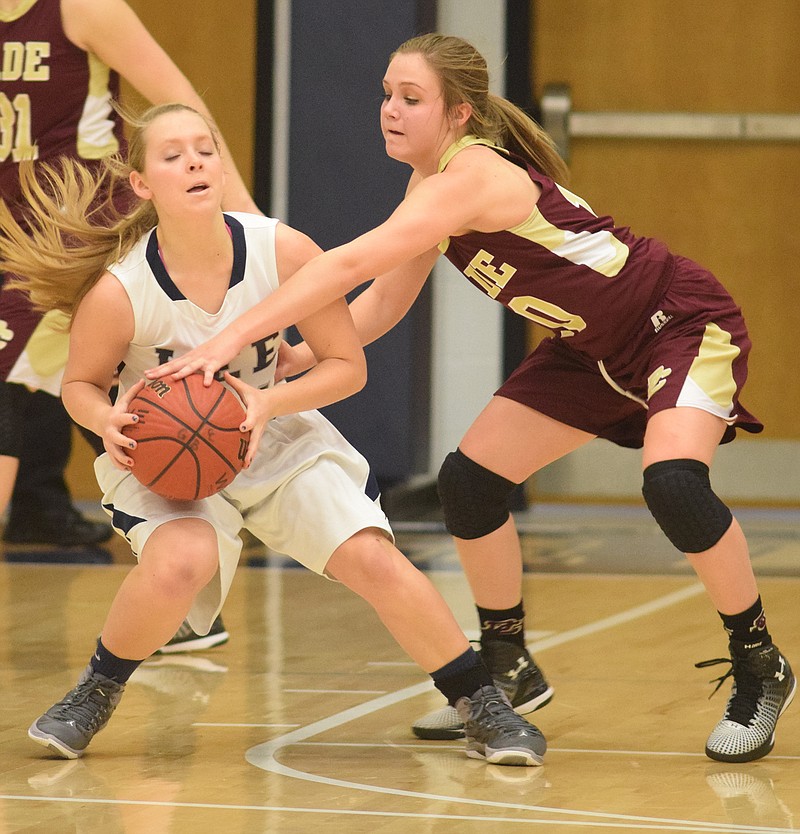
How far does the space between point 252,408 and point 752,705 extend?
1105 millimetres

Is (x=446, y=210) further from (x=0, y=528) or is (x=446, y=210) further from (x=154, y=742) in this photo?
(x=0, y=528)

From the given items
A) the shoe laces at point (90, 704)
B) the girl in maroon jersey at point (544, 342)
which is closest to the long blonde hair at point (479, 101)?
the girl in maroon jersey at point (544, 342)

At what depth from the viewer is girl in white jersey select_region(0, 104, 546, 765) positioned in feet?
9.89

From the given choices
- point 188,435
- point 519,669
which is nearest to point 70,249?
point 188,435

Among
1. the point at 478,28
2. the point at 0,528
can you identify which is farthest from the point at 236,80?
the point at 0,528

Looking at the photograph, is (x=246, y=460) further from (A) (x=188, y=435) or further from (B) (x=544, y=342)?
(B) (x=544, y=342)

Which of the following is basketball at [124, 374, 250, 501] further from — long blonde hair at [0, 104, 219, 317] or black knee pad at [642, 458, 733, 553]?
black knee pad at [642, 458, 733, 553]

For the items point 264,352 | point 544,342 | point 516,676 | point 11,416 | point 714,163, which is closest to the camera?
point 264,352

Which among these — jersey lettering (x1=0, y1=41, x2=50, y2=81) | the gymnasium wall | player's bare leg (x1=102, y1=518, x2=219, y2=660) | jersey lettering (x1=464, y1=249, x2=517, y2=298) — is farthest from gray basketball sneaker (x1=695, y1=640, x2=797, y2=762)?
the gymnasium wall

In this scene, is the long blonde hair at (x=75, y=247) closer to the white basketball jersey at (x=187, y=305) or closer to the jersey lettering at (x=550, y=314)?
the white basketball jersey at (x=187, y=305)

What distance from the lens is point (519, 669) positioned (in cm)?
341

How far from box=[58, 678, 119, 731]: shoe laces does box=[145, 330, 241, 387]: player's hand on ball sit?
609mm

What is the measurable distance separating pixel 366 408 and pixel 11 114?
2950mm

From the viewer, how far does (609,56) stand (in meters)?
7.02
